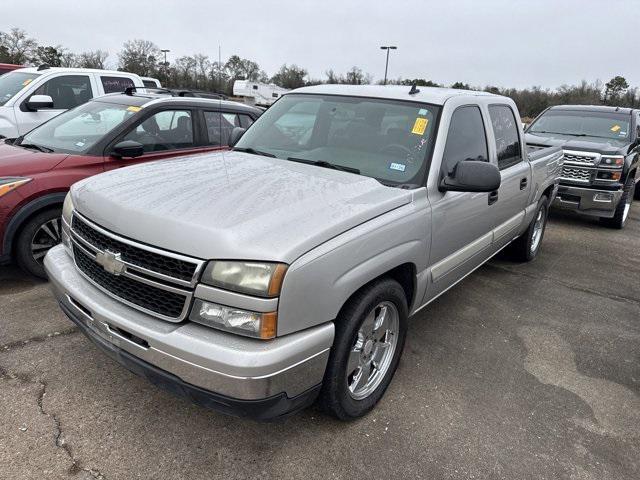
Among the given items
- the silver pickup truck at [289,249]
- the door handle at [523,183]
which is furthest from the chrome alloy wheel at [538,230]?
the silver pickup truck at [289,249]

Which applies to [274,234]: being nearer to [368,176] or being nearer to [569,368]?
[368,176]

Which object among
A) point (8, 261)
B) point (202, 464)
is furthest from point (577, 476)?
point (8, 261)

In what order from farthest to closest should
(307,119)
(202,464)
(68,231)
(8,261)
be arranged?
(8,261)
(307,119)
(68,231)
(202,464)

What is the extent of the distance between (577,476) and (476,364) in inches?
41.6

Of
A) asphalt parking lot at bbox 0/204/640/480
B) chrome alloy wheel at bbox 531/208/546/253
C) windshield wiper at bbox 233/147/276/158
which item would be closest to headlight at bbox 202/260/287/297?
asphalt parking lot at bbox 0/204/640/480

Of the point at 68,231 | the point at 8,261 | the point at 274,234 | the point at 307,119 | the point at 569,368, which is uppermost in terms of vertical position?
the point at 307,119

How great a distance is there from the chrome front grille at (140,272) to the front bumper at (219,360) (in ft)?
0.21

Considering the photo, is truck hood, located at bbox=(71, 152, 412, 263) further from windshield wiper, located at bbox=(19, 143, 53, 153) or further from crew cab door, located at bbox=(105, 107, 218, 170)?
windshield wiper, located at bbox=(19, 143, 53, 153)

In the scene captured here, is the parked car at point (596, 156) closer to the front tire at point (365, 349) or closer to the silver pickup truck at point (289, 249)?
the silver pickup truck at point (289, 249)

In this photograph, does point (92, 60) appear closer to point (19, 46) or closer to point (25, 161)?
point (19, 46)

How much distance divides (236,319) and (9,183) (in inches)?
118

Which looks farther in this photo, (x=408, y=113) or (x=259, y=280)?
(x=408, y=113)

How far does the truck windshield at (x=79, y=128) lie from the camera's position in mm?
4651

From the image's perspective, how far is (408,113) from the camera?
3.27 meters
